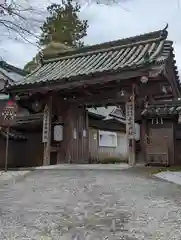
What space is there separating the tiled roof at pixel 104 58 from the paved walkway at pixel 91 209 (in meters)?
4.69

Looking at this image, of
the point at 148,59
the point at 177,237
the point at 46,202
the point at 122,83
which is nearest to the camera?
the point at 177,237

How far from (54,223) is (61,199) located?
1485mm

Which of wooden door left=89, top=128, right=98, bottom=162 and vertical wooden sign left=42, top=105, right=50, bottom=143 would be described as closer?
vertical wooden sign left=42, top=105, right=50, bottom=143

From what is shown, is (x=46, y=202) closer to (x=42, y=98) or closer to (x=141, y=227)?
(x=141, y=227)

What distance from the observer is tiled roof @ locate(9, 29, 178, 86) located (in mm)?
12070

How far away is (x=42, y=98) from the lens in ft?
45.2

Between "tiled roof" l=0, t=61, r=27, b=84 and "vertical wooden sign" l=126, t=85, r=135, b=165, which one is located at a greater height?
"tiled roof" l=0, t=61, r=27, b=84

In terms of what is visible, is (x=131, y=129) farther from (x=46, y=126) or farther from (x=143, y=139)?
(x=46, y=126)

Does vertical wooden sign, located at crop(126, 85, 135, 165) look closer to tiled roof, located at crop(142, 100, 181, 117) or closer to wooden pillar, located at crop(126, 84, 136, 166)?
wooden pillar, located at crop(126, 84, 136, 166)

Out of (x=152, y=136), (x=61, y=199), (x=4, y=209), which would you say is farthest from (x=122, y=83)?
(x=4, y=209)

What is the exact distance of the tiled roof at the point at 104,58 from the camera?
Answer: 1207 centimetres

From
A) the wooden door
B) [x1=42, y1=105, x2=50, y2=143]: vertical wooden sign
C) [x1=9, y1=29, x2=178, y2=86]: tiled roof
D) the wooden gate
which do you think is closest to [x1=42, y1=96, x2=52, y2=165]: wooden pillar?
[x1=42, y1=105, x2=50, y2=143]: vertical wooden sign

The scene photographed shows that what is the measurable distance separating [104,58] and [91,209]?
30.4ft

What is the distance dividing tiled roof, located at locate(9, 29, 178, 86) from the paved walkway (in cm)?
469
